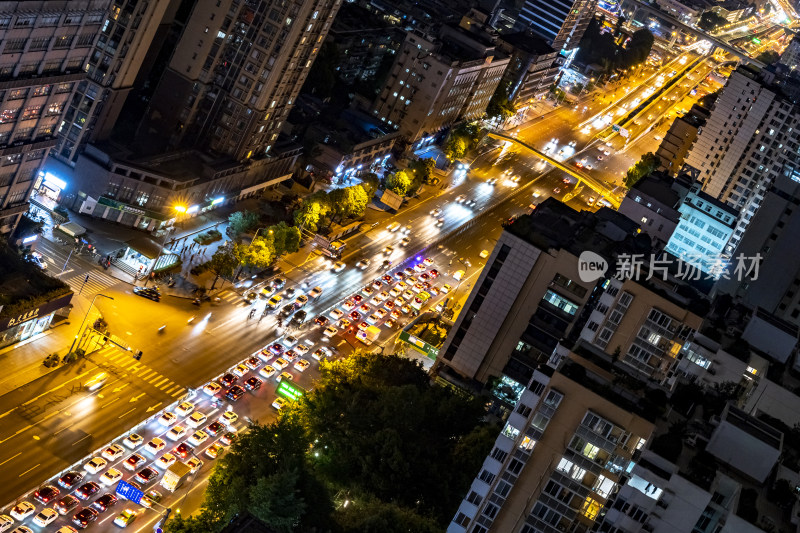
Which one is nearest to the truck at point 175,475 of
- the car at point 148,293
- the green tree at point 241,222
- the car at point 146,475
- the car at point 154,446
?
the car at point 146,475

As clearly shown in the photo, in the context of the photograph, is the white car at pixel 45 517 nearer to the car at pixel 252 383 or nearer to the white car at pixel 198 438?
the white car at pixel 198 438

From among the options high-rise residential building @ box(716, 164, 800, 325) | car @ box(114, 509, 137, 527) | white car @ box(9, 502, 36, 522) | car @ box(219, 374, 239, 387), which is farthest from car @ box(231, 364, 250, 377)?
high-rise residential building @ box(716, 164, 800, 325)

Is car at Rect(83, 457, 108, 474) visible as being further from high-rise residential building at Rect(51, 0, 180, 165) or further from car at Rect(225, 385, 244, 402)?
high-rise residential building at Rect(51, 0, 180, 165)

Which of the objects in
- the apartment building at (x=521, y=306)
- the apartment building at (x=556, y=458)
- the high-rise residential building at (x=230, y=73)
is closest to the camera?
the apartment building at (x=556, y=458)

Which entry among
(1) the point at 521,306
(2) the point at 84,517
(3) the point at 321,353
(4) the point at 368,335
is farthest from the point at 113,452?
(1) the point at 521,306

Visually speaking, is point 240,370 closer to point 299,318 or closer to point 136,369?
point 136,369

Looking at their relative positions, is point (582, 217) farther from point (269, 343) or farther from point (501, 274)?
point (269, 343)

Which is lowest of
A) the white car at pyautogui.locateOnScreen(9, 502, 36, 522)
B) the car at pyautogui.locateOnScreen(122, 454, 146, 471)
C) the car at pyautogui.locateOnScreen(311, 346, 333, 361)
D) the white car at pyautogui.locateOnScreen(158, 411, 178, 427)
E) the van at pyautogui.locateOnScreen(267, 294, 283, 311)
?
the white car at pyautogui.locateOnScreen(9, 502, 36, 522)
